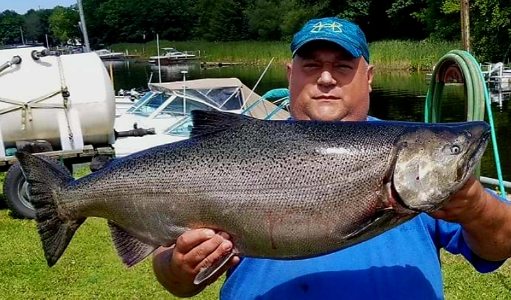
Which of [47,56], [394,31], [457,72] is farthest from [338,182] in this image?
[394,31]

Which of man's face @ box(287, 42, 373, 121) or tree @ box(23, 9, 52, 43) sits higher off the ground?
tree @ box(23, 9, 52, 43)

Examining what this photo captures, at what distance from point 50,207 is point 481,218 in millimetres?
1754

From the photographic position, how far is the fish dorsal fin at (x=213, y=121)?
8.38ft

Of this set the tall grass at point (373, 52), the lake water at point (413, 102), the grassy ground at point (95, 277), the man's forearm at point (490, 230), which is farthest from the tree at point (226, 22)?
the man's forearm at point (490, 230)

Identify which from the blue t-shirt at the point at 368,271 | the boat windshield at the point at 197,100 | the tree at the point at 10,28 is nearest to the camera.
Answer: the blue t-shirt at the point at 368,271

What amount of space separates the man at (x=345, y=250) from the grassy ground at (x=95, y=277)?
355cm

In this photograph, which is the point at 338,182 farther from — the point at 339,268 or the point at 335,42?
the point at 335,42

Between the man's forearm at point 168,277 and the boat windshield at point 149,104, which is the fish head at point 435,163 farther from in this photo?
the boat windshield at point 149,104

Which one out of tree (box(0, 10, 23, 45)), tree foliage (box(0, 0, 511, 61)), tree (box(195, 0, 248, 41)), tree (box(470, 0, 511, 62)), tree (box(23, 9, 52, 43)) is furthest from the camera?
tree (box(0, 10, 23, 45))

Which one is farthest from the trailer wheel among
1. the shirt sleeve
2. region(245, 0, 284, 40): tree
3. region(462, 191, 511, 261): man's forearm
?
region(245, 0, 284, 40): tree

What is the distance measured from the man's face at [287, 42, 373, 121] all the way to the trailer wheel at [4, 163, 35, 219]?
7.29m

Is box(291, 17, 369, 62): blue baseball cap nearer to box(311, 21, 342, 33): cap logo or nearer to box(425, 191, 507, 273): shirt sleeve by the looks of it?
box(311, 21, 342, 33): cap logo

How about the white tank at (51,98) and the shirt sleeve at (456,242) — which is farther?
the white tank at (51,98)

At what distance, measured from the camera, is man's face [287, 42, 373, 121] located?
297 cm
